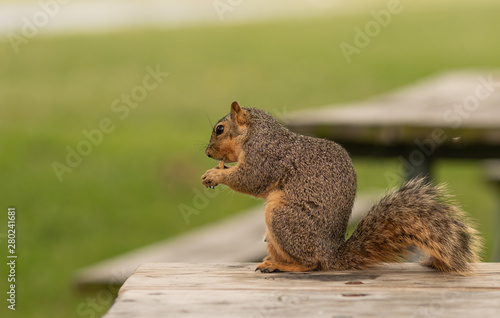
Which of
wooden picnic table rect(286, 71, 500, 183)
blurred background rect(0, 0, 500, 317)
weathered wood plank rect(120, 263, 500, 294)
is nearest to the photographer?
weathered wood plank rect(120, 263, 500, 294)

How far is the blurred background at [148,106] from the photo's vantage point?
5926mm

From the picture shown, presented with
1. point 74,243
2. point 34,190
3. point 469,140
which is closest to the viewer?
point 469,140

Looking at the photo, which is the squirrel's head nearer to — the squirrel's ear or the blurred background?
the squirrel's ear

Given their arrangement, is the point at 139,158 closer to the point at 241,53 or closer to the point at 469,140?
the point at 241,53

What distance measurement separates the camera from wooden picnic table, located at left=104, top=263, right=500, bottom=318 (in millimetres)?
1338

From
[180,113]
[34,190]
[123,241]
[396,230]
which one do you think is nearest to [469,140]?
[396,230]

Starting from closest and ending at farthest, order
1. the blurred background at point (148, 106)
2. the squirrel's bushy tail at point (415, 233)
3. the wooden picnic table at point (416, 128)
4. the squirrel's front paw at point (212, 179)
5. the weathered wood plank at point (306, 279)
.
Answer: the weathered wood plank at point (306, 279)
the squirrel's bushy tail at point (415, 233)
the squirrel's front paw at point (212, 179)
the wooden picnic table at point (416, 128)
the blurred background at point (148, 106)

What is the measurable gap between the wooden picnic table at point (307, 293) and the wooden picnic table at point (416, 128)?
4.24 feet

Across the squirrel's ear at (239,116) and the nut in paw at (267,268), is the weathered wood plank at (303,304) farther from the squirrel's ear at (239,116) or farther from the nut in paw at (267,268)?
the squirrel's ear at (239,116)

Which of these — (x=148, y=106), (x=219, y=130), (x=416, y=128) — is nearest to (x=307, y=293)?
(x=219, y=130)

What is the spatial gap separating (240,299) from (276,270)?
0.35 meters

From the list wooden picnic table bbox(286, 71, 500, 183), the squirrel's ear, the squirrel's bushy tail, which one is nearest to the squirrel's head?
the squirrel's ear

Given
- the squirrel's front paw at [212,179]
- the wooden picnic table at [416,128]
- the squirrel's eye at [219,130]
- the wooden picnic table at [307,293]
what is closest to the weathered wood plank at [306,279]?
the wooden picnic table at [307,293]

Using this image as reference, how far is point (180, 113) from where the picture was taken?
27.5 feet
